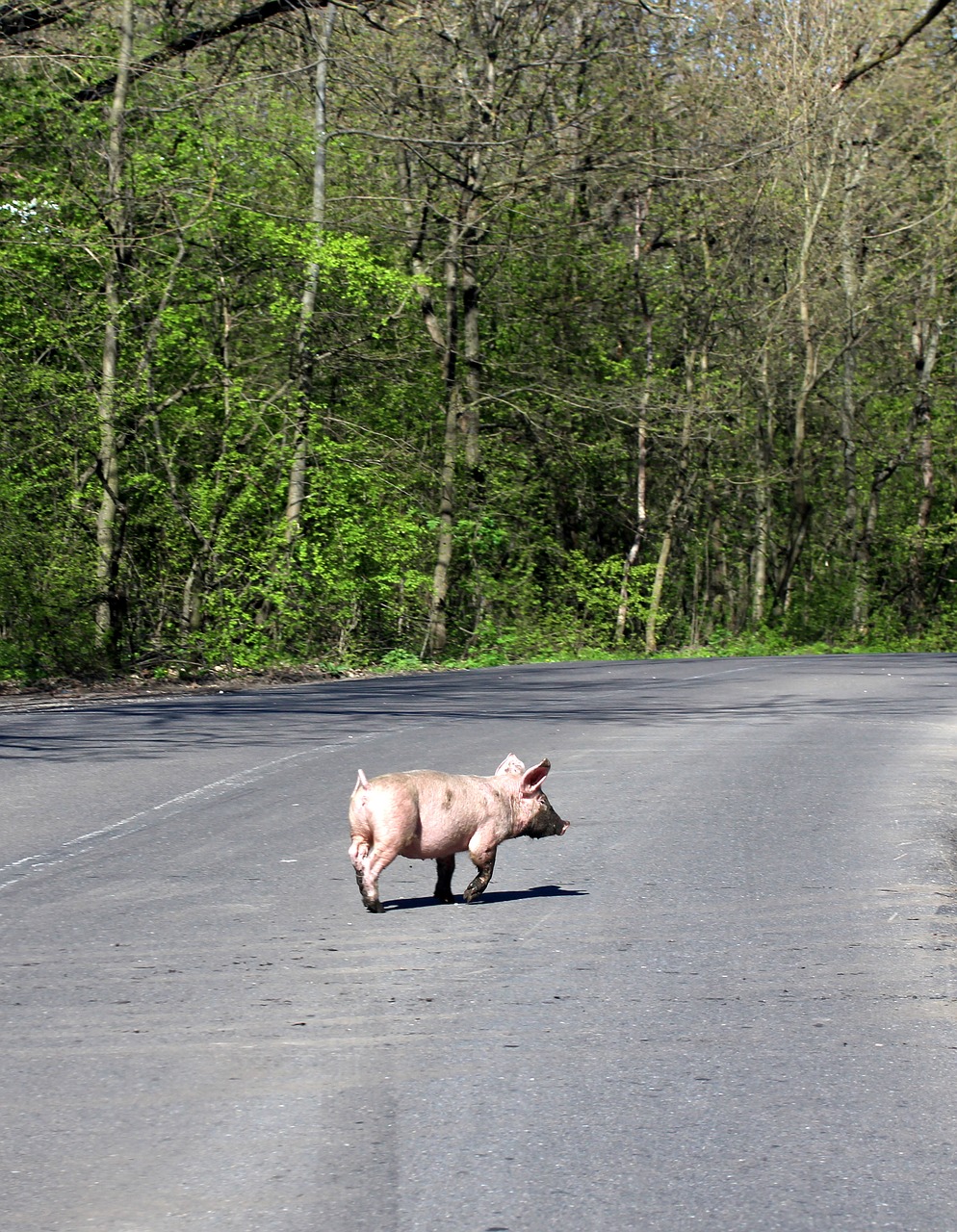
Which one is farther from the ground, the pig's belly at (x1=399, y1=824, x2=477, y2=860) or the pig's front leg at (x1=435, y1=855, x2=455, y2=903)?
the pig's belly at (x1=399, y1=824, x2=477, y2=860)

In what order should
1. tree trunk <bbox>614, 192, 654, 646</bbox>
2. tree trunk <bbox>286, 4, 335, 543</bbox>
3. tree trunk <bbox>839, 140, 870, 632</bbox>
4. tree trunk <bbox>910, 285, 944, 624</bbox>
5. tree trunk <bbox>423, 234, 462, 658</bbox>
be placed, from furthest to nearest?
tree trunk <bbox>910, 285, 944, 624</bbox>, tree trunk <bbox>839, 140, 870, 632</bbox>, tree trunk <bbox>614, 192, 654, 646</bbox>, tree trunk <bbox>423, 234, 462, 658</bbox>, tree trunk <bbox>286, 4, 335, 543</bbox>

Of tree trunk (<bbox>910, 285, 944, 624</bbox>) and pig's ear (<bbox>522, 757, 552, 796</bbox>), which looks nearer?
pig's ear (<bbox>522, 757, 552, 796</bbox>)

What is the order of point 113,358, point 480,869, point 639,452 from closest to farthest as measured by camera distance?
point 480,869 → point 113,358 → point 639,452

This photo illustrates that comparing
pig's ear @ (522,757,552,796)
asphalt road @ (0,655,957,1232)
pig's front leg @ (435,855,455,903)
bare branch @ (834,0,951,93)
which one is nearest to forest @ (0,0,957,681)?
bare branch @ (834,0,951,93)

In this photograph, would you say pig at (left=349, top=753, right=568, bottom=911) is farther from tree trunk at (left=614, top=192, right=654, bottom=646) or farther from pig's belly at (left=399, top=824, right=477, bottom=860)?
tree trunk at (left=614, top=192, right=654, bottom=646)

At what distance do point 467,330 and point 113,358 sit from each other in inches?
482

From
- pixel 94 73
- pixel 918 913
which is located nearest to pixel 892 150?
pixel 94 73

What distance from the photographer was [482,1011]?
19.8 feet

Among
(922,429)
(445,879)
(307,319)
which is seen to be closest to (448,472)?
(307,319)

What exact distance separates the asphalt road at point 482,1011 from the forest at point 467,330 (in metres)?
6.86

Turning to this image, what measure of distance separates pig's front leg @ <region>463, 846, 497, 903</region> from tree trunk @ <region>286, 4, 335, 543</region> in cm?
1883

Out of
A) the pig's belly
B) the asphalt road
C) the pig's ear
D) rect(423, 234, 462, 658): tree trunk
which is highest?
rect(423, 234, 462, 658): tree trunk

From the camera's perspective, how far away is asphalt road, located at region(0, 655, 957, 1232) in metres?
4.34

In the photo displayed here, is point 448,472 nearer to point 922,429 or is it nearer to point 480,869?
point 922,429
